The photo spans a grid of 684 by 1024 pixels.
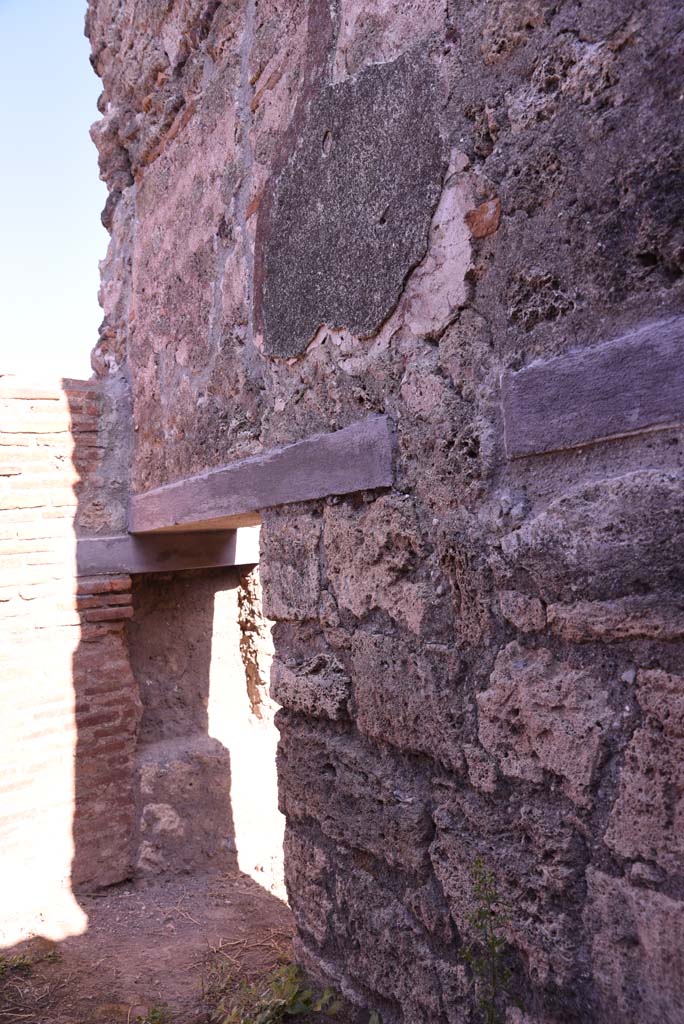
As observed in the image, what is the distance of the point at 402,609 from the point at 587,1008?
2.78ft

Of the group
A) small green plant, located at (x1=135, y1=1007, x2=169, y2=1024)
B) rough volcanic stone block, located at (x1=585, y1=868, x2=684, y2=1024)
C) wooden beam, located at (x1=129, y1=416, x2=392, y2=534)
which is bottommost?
small green plant, located at (x1=135, y1=1007, x2=169, y2=1024)

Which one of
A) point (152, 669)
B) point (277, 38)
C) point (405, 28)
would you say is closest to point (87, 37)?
point (277, 38)

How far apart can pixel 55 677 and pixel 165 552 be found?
732mm

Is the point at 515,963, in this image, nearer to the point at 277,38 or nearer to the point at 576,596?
the point at 576,596

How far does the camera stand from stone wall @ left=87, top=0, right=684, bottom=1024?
1329 mm

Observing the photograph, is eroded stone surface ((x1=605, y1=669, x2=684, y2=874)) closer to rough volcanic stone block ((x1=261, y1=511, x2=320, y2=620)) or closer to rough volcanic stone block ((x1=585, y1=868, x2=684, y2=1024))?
rough volcanic stone block ((x1=585, y1=868, x2=684, y2=1024))

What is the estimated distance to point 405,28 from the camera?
6.08 ft

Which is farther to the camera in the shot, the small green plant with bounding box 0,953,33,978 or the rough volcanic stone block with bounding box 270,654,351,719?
the small green plant with bounding box 0,953,33,978

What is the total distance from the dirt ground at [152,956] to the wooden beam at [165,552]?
144 centimetres

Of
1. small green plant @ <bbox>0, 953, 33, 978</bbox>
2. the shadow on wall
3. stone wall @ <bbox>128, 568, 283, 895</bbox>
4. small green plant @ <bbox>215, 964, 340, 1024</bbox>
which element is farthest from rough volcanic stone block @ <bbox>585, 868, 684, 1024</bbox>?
stone wall @ <bbox>128, 568, 283, 895</bbox>

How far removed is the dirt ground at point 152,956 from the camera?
2.52 m

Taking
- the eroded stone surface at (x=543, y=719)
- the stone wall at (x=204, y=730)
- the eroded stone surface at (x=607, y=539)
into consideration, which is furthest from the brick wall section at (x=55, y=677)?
the eroded stone surface at (x=607, y=539)

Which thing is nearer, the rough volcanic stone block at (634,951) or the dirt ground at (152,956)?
the rough volcanic stone block at (634,951)

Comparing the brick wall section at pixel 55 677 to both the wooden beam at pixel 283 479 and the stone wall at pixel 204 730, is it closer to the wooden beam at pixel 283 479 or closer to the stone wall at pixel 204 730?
the stone wall at pixel 204 730
